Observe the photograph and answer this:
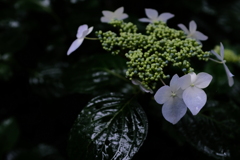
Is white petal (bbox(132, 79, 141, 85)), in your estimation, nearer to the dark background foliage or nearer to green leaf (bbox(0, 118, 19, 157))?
the dark background foliage

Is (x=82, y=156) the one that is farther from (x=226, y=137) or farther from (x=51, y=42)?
(x=51, y=42)

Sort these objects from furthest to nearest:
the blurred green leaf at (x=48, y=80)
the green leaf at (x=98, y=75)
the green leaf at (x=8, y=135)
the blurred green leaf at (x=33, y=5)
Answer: the blurred green leaf at (x=33, y=5) → the blurred green leaf at (x=48, y=80) → the green leaf at (x=8, y=135) → the green leaf at (x=98, y=75)

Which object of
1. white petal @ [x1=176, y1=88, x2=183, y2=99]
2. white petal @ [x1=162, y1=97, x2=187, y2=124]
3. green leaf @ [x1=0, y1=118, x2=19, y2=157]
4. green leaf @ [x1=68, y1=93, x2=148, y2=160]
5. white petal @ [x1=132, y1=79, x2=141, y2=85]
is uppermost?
white petal @ [x1=176, y1=88, x2=183, y2=99]

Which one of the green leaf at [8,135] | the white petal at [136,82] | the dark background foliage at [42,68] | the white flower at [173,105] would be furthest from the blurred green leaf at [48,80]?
the white flower at [173,105]

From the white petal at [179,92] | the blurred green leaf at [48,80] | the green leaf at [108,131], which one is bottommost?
the blurred green leaf at [48,80]

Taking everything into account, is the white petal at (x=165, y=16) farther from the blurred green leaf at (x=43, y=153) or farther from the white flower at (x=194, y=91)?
the blurred green leaf at (x=43, y=153)

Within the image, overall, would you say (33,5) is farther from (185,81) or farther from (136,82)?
(185,81)

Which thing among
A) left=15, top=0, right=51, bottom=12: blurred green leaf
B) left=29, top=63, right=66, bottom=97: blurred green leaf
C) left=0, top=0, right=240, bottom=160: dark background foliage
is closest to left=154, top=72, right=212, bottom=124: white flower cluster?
left=0, top=0, right=240, bottom=160: dark background foliage

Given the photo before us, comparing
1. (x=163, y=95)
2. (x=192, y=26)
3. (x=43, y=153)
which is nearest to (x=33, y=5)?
(x=43, y=153)
